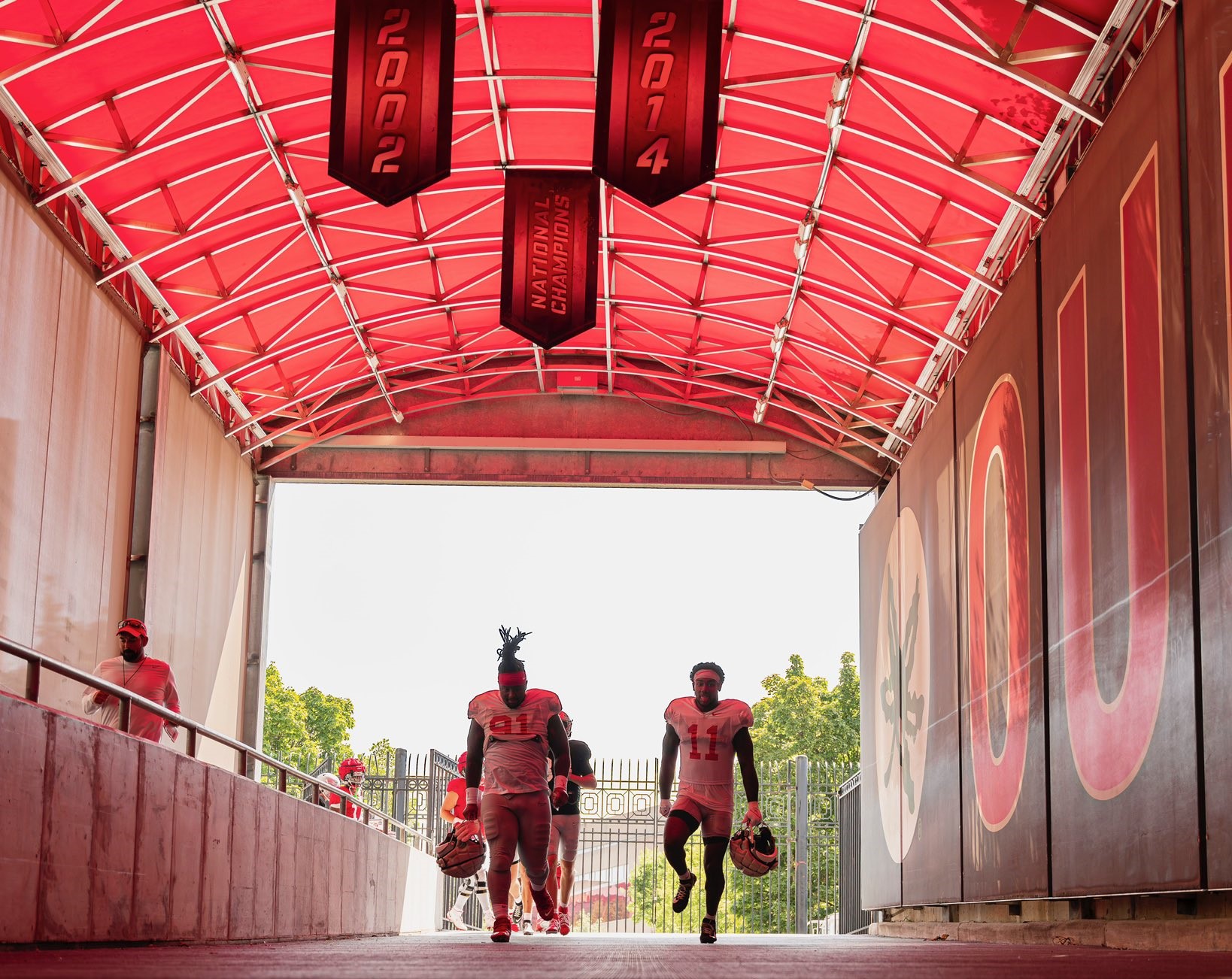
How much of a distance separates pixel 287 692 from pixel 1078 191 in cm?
6690

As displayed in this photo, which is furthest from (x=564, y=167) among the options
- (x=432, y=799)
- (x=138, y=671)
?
(x=432, y=799)

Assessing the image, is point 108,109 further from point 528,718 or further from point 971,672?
point 971,672

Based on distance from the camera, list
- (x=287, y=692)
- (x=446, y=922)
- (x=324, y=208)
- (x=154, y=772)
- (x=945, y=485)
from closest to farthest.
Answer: (x=154, y=772) < (x=945, y=485) < (x=324, y=208) < (x=446, y=922) < (x=287, y=692)

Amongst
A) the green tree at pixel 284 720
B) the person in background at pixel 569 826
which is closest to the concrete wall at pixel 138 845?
the person in background at pixel 569 826

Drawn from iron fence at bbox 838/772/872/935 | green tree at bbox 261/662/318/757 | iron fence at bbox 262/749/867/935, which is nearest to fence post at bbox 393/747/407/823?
iron fence at bbox 262/749/867/935

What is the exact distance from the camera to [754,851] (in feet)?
42.2

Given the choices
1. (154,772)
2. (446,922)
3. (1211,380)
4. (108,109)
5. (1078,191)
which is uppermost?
(108,109)

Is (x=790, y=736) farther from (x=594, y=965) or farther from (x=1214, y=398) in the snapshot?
(x=594, y=965)

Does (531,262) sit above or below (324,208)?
below

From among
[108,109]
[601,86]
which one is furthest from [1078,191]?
[108,109]

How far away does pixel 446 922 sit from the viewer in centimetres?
3042

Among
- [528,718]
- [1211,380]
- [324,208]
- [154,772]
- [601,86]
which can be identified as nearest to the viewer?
[1211,380]

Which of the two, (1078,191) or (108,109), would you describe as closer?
(1078,191)

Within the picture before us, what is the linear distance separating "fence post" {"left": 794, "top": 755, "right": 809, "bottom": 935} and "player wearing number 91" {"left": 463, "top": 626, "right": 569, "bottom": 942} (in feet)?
63.8
